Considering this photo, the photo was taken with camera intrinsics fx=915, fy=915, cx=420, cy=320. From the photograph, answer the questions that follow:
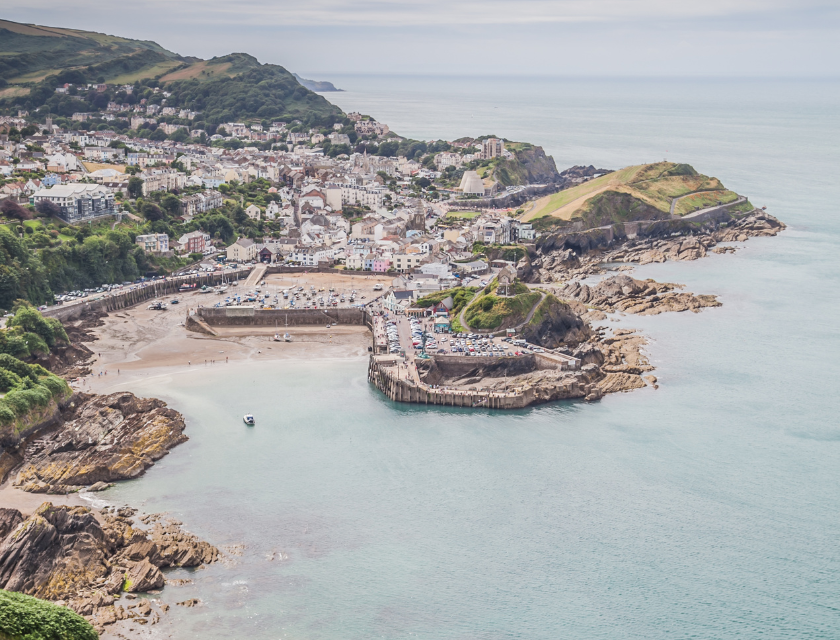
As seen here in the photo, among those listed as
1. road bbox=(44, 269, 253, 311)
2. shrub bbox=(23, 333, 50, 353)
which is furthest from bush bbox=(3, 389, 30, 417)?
road bbox=(44, 269, 253, 311)

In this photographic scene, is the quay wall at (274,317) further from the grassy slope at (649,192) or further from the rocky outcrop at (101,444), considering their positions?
the grassy slope at (649,192)

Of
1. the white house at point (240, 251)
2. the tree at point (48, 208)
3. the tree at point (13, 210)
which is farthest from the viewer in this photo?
the white house at point (240, 251)

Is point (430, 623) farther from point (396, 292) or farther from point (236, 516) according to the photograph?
point (396, 292)

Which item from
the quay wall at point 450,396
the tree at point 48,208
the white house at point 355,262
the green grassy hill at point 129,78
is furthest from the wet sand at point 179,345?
the green grassy hill at point 129,78

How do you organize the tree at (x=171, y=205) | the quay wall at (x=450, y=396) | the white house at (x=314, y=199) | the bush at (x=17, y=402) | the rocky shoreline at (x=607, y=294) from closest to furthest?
the bush at (x=17, y=402), the quay wall at (x=450, y=396), the rocky shoreline at (x=607, y=294), the tree at (x=171, y=205), the white house at (x=314, y=199)

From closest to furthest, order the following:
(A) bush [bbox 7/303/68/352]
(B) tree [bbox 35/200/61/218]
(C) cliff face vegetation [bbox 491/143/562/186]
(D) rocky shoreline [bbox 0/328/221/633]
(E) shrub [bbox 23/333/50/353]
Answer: (D) rocky shoreline [bbox 0/328/221/633], (E) shrub [bbox 23/333/50/353], (A) bush [bbox 7/303/68/352], (B) tree [bbox 35/200/61/218], (C) cliff face vegetation [bbox 491/143/562/186]

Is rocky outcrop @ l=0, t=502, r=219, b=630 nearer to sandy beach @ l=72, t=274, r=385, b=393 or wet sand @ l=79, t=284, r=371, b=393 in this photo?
sandy beach @ l=72, t=274, r=385, b=393

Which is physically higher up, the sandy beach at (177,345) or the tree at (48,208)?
the tree at (48,208)
